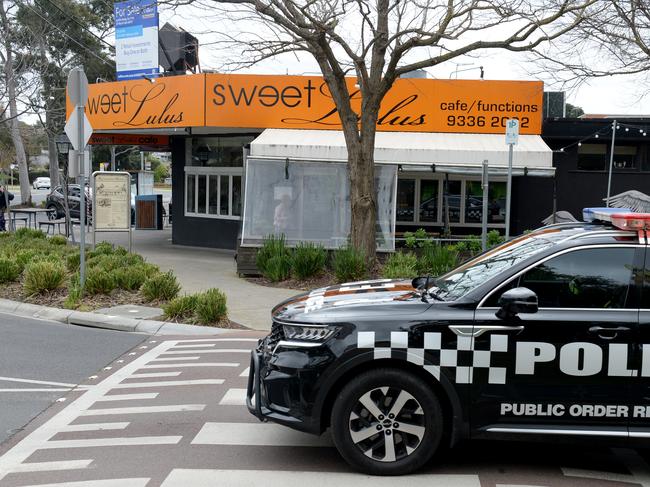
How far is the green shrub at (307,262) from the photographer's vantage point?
1434 centimetres

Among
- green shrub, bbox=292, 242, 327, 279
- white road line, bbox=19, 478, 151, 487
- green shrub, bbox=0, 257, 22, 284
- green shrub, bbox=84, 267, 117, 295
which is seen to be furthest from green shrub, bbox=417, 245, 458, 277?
white road line, bbox=19, 478, 151, 487

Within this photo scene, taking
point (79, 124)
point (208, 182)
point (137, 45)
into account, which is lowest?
point (208, 182)

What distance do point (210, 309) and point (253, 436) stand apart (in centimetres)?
497

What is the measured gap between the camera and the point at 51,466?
17.0ft

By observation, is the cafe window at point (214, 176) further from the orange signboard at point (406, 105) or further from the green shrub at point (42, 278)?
the green shrub at point (42, 278)

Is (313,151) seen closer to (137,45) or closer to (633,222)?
(137,45)

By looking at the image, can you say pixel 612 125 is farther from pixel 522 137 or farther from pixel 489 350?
pixel 489 350

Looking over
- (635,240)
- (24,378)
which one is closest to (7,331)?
(24,378)

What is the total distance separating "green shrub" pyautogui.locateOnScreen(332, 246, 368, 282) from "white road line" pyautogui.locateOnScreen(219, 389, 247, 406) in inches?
266

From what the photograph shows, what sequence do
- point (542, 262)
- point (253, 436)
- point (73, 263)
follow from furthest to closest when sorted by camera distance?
point (73, 263), point (253, 436), point (542, 262)

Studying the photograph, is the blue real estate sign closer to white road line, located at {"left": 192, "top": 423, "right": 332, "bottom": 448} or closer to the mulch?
the mulch

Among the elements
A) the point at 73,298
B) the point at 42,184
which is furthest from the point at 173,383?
the point at 42,184

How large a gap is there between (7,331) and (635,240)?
847cm

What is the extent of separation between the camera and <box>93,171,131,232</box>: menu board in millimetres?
16047
